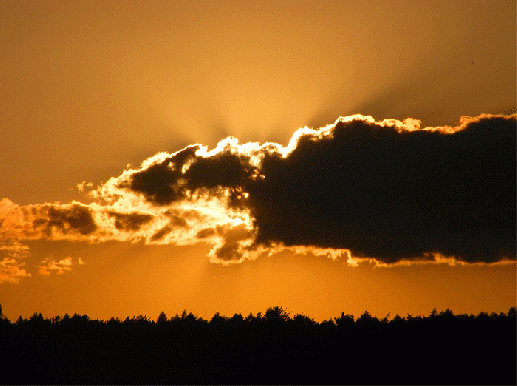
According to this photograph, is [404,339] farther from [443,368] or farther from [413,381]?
[413,381]

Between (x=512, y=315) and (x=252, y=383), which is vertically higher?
(x=512, y=315)

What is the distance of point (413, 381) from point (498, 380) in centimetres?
1658

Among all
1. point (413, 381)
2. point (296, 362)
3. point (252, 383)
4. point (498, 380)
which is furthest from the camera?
point (296, 362)

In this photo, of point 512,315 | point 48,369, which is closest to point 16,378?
point 48,369

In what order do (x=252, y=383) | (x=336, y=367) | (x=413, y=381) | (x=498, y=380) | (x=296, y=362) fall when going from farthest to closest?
(x=296, y=362), (x=336, y=367), (x=252, y=383), (x=413, y=381), (x=498, y=380)

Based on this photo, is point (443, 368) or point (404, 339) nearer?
point (443, 368)

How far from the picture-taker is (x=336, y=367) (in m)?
174

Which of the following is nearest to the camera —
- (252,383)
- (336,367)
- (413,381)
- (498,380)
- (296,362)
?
(498,380)

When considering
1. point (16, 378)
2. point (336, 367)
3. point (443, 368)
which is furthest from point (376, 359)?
point (16, 378)

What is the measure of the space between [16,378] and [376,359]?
277 feet

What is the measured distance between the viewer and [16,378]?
152 meters

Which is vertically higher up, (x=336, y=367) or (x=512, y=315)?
(x=512, y=315)

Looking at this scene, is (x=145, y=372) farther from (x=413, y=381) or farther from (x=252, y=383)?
(x=413, y=381)

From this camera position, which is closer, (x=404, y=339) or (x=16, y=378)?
(x=16, y=378)
